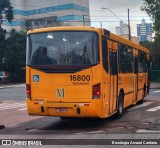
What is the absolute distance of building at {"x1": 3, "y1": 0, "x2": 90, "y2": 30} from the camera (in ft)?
329

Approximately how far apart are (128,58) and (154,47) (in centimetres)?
3651

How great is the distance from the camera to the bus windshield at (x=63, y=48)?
13.0 meters

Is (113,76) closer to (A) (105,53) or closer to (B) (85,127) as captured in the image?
(A) (105,53)

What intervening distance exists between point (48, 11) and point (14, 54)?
147ft

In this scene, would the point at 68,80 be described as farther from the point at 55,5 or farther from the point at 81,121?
the point at 55,5

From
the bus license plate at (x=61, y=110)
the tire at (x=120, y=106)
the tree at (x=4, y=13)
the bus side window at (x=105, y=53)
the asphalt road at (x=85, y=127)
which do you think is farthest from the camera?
the tree at (x=4, y=13)

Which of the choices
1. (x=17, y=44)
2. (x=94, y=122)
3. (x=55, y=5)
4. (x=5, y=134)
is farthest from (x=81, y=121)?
(x=55, y=5)

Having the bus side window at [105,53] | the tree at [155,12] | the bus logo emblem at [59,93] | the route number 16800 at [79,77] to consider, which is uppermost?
the tree at [155,12]

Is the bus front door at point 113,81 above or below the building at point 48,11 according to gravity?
below

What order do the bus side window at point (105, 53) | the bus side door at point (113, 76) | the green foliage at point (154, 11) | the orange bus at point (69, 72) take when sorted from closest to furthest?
the orange bus at point (69, 72)
the bus side window at point (105, 53)
the bus side door at point (113, 76)
the green foliage at point (154, 11)

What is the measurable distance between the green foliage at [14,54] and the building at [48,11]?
117 ft

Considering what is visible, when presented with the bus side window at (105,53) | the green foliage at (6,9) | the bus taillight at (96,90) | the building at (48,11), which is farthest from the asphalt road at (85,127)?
the building at (48,11)

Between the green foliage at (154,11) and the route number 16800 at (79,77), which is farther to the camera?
the green foliage at (154,11)

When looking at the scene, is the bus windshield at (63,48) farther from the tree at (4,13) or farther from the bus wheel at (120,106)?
the tree at (4,13)
